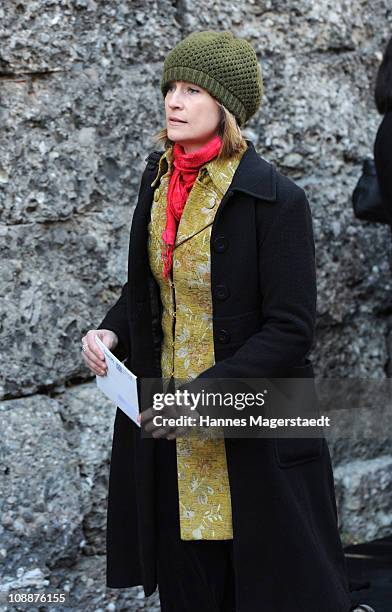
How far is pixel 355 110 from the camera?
3.91 metres

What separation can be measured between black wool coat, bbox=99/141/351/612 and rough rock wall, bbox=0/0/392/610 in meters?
0.51

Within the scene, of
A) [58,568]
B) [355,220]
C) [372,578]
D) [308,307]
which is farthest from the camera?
[355,220]

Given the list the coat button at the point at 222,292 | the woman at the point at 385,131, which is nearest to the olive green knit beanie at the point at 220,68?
the coat button at the point at 222,292

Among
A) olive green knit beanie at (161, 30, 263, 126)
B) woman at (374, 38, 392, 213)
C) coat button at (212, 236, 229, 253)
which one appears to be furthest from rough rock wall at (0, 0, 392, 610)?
coat button at (212, 236, 229, 253)

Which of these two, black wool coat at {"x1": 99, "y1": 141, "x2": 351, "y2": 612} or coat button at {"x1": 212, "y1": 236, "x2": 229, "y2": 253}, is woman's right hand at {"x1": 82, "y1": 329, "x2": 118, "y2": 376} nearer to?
black wool coat at {"x1": 99, "y1": 141, "x2": 351, "y2": 612}

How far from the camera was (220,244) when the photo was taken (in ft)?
8.01

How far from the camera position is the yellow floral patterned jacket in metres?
2.48

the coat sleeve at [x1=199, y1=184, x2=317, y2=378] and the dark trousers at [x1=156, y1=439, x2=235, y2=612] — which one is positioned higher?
the coat sleeve at [x1=199, y1=184, x2=317, y2=378]

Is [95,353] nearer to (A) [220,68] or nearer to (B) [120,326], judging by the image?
(B) [120,326]

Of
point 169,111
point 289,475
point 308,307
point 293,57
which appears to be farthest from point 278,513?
point 293,57

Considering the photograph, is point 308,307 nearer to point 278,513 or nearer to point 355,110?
point 278,513

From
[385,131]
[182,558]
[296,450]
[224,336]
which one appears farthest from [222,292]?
[385,131]

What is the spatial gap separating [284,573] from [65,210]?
1301 millimetres

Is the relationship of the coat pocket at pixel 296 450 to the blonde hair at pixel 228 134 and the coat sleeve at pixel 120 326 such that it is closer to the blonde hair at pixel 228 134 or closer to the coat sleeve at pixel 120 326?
the coat sleeve at pixel 120 326
